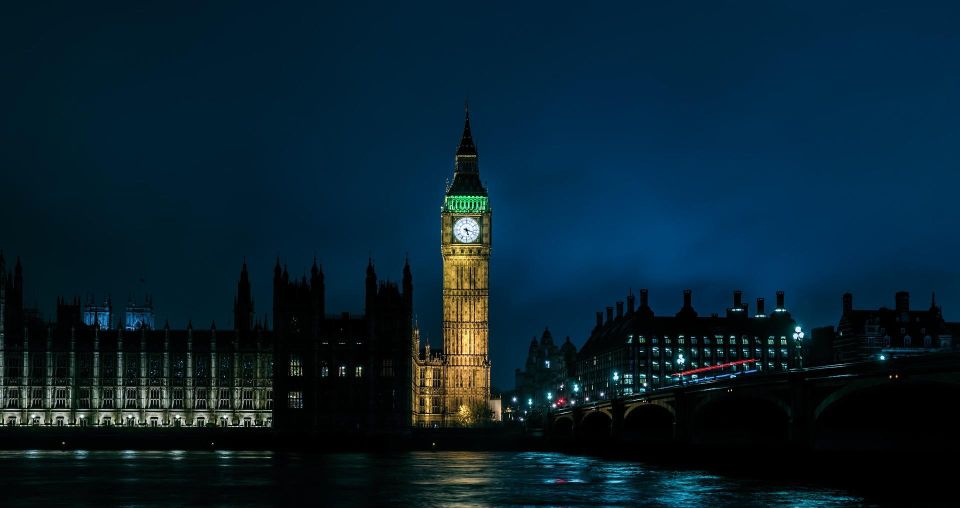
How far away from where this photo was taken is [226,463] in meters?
108

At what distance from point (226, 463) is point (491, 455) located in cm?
3008

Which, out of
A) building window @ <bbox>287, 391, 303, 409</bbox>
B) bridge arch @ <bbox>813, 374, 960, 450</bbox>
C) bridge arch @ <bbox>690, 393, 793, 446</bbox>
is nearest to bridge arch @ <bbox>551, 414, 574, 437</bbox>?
building window @ <bbox>287, 391, 303, 409</bbox>

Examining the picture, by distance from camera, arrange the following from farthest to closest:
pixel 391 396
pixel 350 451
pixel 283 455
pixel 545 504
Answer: pixel 391 396, pixel 350 451, pixel 283 455, pixel 545 504

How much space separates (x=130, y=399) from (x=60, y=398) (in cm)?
918

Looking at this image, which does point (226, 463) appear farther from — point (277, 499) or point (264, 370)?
point (264, 370)

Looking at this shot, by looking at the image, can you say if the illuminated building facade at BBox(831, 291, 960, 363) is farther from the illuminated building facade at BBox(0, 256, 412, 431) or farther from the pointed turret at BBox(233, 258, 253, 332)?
the pointed turret at BBox(233, 258, 253, 332)

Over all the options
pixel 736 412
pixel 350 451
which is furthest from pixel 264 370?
pixel 736 412

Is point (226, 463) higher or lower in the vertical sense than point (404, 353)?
lower

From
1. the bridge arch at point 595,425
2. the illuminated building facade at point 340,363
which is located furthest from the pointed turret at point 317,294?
the bridge arch at point 595,425

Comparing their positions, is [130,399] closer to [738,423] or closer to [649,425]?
[649,425]

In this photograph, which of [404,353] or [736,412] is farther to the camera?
[404,353]

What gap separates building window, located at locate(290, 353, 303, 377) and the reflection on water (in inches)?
1504

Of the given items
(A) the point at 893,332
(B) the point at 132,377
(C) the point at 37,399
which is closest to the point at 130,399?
(B) the point at 132,377

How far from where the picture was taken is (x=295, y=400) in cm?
15325
